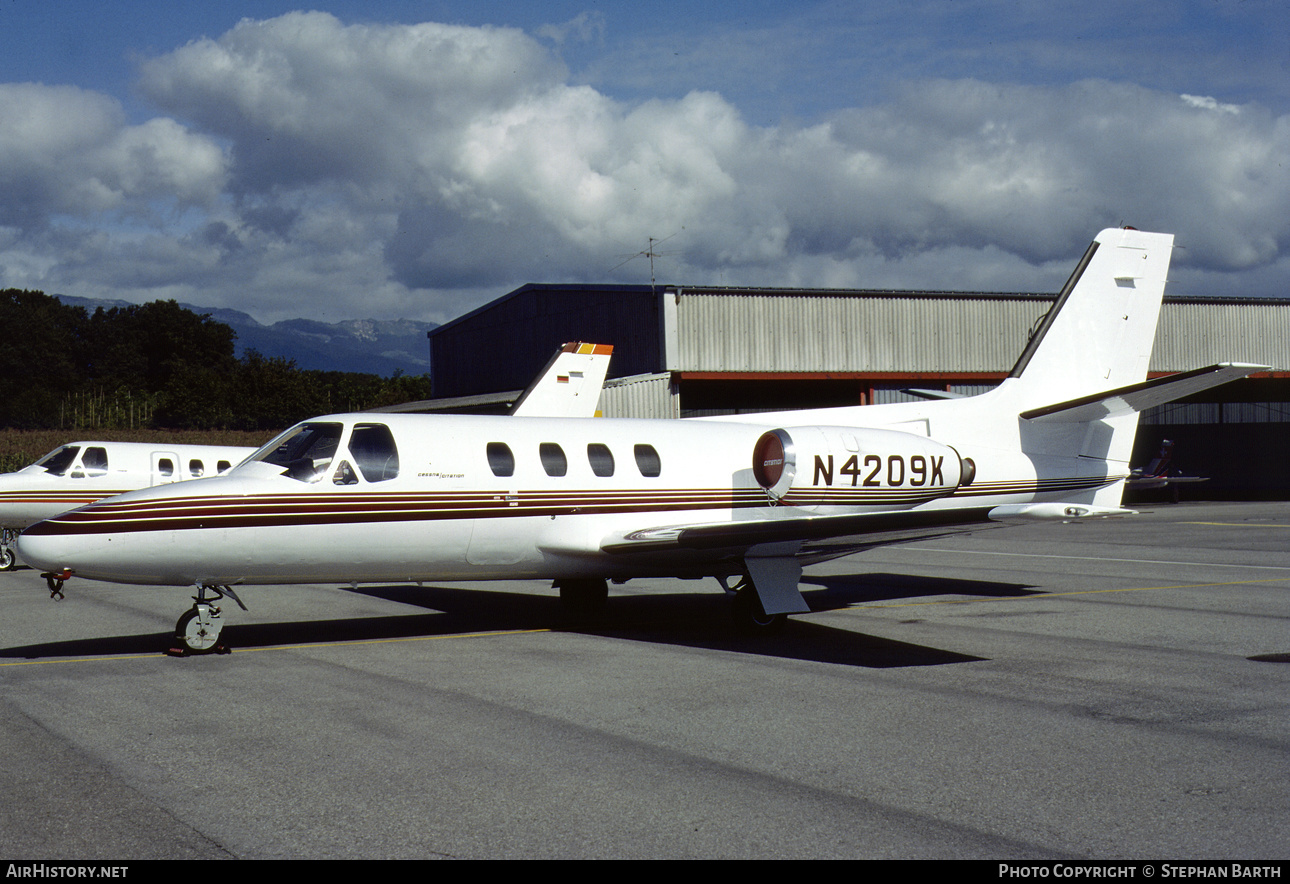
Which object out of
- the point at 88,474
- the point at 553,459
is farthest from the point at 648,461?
the point at 88,474

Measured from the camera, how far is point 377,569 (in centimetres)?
1174

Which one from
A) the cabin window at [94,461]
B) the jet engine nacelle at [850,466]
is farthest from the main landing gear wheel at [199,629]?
the cabin window at [94,461]

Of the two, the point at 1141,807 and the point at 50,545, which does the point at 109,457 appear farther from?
the point at 1141,807

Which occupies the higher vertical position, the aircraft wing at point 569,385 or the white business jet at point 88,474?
the aircraft wing at point 569,385

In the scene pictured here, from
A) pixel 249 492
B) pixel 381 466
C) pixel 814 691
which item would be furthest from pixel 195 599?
pixel 814 691

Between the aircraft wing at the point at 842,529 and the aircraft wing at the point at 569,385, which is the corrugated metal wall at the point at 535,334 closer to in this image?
the aircraft wing at the point at 569,385

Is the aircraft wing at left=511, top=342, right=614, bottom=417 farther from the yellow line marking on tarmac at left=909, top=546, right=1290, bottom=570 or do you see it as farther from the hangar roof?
the hangar roof

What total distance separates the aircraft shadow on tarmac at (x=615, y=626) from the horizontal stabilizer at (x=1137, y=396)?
2.90m

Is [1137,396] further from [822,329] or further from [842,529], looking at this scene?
[822,329]

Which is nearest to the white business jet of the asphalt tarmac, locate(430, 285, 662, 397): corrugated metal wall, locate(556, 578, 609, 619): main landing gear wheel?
the asphalt tarmac

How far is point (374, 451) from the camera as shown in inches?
465

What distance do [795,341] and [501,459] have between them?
28.7 metres

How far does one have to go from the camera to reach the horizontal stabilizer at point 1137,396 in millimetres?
12688

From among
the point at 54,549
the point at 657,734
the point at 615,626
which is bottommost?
the point at 615,626
